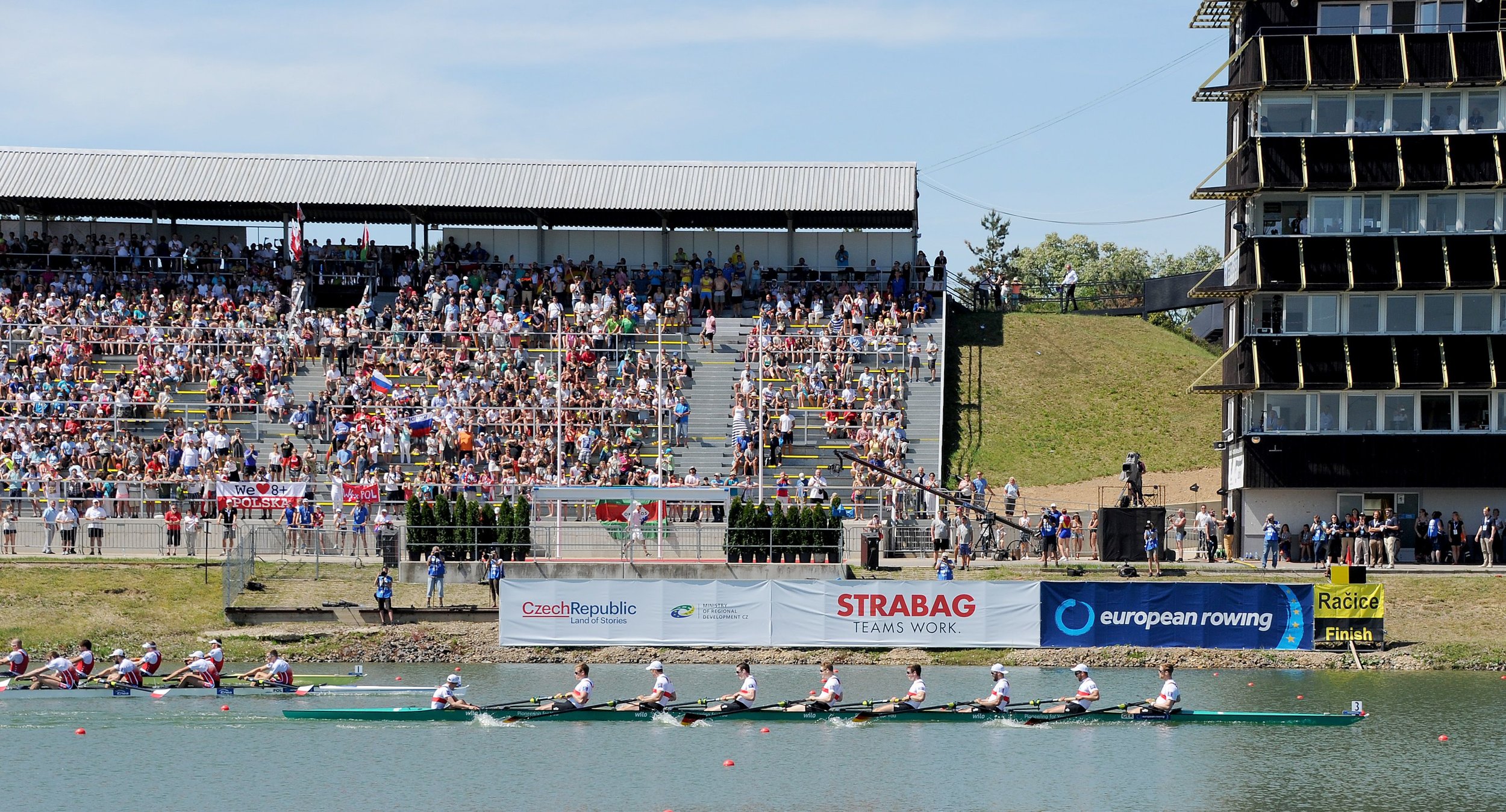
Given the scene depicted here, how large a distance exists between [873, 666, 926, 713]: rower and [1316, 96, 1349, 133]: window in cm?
2477

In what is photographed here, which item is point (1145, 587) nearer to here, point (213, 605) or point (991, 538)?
point (991, 538)

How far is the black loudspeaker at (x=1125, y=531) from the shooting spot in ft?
156

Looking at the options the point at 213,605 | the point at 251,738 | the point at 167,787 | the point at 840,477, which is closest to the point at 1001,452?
the point at 840,477

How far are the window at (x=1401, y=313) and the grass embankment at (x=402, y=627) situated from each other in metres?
8.16

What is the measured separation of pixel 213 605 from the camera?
144 ft

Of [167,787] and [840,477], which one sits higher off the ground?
[840,477]

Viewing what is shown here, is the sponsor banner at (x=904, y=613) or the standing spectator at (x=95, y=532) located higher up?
the standing spectator at (x=95, y=532)

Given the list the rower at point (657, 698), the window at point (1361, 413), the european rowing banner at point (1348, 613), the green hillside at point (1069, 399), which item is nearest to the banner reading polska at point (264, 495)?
the rower at point (657, 698)

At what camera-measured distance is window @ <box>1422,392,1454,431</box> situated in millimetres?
50281

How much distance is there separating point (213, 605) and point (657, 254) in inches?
1058

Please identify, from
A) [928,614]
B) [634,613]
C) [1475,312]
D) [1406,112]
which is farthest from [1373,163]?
[634,613]

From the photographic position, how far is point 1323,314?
1996 inches

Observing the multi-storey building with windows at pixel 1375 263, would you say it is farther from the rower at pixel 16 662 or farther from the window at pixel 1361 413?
the rower at pixel 16 662

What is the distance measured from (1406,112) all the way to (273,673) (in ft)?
112
